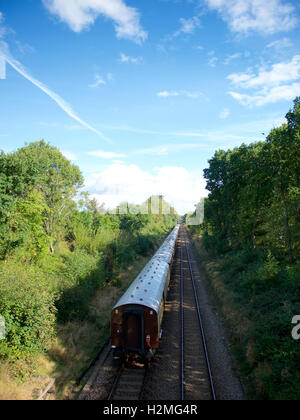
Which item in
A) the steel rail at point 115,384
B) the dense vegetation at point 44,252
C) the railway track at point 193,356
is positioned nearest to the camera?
the steel rail at point 115,384

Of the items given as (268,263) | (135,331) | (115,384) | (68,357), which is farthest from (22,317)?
(268,263)

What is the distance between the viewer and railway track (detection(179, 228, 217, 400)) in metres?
9.58

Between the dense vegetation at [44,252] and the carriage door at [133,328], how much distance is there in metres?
3.74

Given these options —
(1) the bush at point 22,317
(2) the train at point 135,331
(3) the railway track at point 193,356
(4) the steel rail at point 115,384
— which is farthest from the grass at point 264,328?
(1) the bush at point 22,317

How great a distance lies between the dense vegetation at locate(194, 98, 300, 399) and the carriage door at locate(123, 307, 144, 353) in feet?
17.0

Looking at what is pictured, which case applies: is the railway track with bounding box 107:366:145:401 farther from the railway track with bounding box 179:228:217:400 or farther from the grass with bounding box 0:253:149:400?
Result: the railway track with bounding box 179:228:217:400

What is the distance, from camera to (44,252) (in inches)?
726

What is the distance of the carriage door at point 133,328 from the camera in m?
10.6

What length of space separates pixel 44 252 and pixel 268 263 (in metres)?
17.2

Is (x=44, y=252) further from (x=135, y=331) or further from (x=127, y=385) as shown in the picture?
(x=127, y=385)

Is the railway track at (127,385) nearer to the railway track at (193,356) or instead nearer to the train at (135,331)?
the train at (135,331)

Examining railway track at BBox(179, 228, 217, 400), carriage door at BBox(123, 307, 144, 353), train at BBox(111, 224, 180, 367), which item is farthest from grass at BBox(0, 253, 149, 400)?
railway track at BBox(179, 228, 217, 400)
